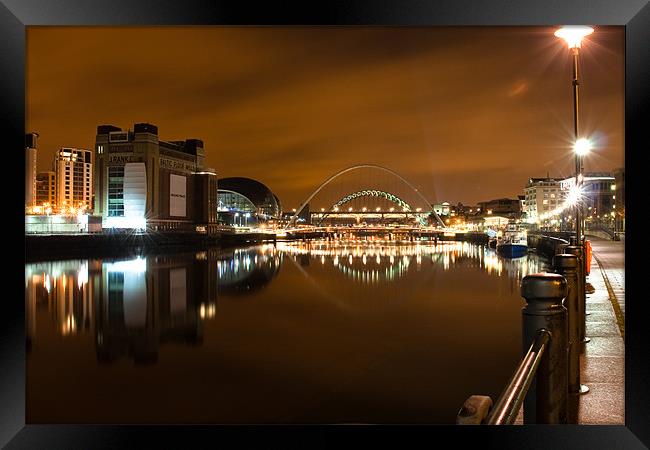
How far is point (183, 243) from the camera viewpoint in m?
57.6

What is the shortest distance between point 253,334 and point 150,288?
372 inches

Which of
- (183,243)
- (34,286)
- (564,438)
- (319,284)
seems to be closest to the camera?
(564,438)

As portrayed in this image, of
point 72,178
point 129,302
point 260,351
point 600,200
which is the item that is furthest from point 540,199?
point 72,178

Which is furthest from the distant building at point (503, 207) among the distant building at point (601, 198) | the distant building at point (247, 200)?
the distant building at point (247, 200)

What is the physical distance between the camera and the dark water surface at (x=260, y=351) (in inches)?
287

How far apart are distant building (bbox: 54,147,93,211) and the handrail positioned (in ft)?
392

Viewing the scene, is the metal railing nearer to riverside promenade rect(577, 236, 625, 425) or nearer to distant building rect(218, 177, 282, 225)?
riverside promenade rect(577, 236, 625, 425)

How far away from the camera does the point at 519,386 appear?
2.16 metres

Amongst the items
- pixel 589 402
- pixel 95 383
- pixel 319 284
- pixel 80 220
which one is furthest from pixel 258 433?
pixel 80 220

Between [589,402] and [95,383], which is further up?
[589,402]

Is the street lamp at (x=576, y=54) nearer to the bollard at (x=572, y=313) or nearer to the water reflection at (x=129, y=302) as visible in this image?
the bollard at (x=572, y=313)

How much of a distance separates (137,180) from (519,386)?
6613cm
